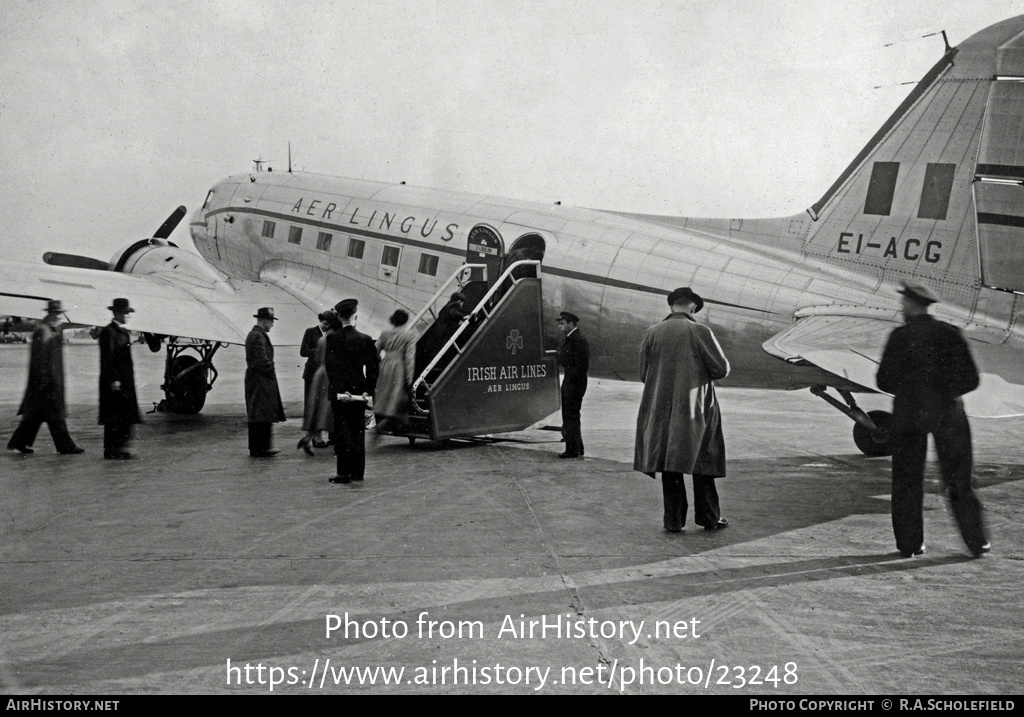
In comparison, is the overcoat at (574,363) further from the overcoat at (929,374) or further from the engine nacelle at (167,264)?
the engine nacelle at (167,264)

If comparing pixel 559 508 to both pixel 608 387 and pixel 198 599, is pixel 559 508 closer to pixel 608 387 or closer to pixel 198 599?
pixel 198 599

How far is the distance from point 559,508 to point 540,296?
4279 mm

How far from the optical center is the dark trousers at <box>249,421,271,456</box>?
9.93 meters

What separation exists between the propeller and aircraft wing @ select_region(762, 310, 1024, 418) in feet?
40.5

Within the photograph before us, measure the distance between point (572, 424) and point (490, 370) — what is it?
1.27 meters

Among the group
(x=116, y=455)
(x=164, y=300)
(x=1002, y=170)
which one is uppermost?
(x=1002, y=170)

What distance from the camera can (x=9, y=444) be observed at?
33.9 ft

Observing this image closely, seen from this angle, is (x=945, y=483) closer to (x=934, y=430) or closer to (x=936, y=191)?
(x=934, y=430)

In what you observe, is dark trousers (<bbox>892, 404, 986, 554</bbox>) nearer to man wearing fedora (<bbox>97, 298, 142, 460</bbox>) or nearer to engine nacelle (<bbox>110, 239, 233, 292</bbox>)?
man wearing fedora (<bbox>97, 298, 142, 460</bbox>)

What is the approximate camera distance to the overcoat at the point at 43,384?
396 inches

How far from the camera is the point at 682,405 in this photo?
6.30 metres

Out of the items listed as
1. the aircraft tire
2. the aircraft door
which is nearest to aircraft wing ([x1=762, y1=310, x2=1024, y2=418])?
the aircraft door

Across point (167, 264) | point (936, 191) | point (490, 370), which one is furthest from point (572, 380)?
point (167, 264)
